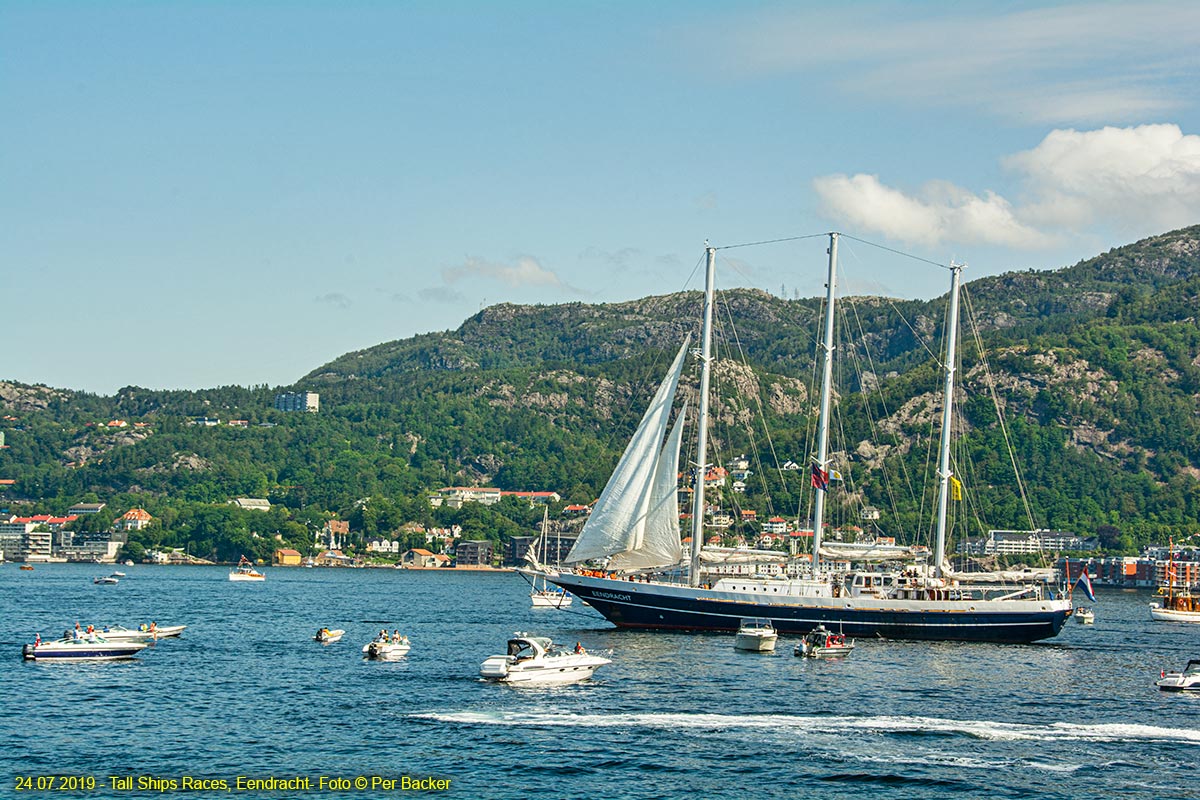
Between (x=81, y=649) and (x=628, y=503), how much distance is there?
3626cm

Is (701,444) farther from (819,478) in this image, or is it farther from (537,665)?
(537,665)

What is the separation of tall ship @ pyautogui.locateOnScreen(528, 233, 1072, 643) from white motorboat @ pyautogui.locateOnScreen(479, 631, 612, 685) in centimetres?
2464

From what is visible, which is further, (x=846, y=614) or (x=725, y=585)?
(x=725, y=585)

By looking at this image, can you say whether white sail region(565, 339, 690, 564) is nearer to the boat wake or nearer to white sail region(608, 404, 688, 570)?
white sail region(608, 404, 688, 570)

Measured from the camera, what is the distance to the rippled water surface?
1895 inches

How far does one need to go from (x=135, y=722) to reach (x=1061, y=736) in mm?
37720

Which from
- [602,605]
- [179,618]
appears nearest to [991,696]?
[602,605]

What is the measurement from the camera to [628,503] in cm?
9644

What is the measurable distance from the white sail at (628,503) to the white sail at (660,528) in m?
0.30

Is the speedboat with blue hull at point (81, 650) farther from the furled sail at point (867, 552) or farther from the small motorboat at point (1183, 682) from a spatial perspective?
the small motorboat at point (1183, 682)

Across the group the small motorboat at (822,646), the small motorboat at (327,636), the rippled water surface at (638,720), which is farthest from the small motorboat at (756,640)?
the small motorboat at (327,636)

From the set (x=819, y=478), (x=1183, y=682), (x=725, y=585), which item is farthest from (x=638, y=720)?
(x=819, y=478)

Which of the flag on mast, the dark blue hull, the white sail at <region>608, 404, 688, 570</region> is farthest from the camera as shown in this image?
the flag on mast

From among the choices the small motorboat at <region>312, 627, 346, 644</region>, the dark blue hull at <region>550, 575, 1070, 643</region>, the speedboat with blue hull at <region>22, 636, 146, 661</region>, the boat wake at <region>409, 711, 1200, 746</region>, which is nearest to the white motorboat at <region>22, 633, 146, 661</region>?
the speedboat with blue hull at <region>22, 636, 146, 661</region>
